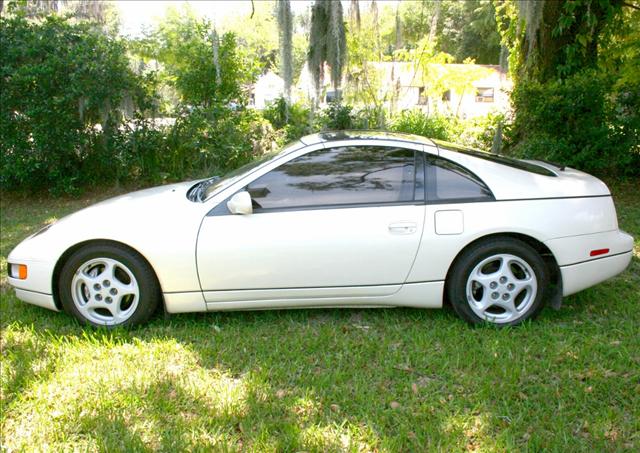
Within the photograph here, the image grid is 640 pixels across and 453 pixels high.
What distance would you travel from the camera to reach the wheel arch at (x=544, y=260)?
383cm

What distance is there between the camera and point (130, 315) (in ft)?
12.9

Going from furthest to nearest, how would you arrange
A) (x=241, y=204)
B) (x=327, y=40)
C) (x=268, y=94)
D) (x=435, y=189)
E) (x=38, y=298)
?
(x=268, y=94) → (x=327, y=40) → (x=38, y=298) → (x=435, y=189) → (x=241, y=204)

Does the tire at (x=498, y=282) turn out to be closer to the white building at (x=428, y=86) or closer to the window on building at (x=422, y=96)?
the white building at (x=428, y=86)

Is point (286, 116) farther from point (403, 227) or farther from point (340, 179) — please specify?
point (403, 227)

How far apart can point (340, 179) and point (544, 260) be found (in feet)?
5.08

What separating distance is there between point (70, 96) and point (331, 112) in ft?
13.8

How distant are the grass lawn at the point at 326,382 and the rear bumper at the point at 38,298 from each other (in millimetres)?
169

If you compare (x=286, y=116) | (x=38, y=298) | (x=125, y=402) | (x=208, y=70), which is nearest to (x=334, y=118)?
(x=286, y=116)

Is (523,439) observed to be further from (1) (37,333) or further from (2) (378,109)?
(2) (378,109)

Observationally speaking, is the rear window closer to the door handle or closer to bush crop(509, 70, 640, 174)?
the door handle

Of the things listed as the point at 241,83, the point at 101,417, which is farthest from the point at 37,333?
the point at 241,83

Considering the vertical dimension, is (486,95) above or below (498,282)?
above

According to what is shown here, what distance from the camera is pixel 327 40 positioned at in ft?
27.3

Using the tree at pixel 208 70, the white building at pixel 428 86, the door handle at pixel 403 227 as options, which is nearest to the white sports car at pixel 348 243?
the door handle at pixel 403 227
